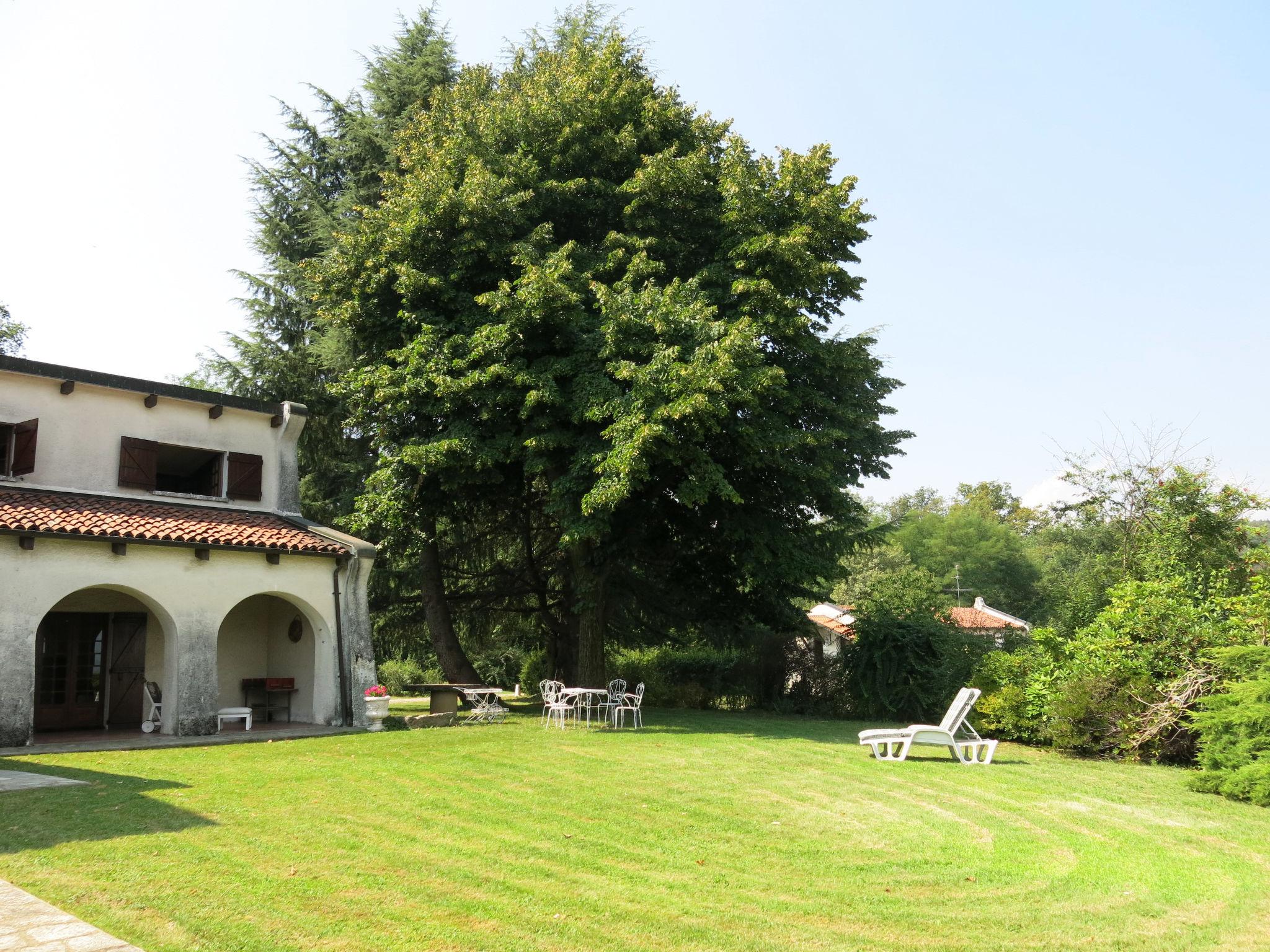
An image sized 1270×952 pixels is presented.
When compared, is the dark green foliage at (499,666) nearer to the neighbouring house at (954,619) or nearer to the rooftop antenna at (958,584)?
the neighbouring house at (954,619)

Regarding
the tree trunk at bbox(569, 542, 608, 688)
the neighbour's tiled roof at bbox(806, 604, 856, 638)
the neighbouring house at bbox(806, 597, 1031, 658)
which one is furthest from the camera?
the neighbour's tiled roof at bbox(806, 604, 856, 638)

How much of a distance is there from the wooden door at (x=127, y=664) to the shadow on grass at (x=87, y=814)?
8411 millimetres

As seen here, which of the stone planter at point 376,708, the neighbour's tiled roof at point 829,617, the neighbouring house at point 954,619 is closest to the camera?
the stone planter at point 376,708

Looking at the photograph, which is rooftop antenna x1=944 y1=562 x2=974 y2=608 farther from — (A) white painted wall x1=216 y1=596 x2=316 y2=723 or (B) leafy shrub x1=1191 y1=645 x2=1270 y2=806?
(A) white painted wall x1=216 y1=596 x2=316 y2=723

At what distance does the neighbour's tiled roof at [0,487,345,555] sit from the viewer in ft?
49.5

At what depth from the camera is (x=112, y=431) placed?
707 inches

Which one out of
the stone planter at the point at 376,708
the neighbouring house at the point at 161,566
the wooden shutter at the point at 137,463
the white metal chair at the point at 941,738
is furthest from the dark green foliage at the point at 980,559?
the wooden shutter at the point at 137,463

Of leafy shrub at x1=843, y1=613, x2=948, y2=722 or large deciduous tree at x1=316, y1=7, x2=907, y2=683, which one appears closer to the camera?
large deciduous tree at x1=316, y1=7, x2=907, y2=683

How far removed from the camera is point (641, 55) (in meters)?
23.5

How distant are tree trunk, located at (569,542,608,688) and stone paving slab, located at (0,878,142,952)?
51.3 feet

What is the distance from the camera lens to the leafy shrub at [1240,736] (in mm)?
11414

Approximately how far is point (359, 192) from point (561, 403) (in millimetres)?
12004

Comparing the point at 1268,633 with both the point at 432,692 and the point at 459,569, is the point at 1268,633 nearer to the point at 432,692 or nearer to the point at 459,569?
the point at 432,692

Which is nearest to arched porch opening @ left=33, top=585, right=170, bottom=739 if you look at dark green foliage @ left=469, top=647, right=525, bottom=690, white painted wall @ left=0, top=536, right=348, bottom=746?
white painted wall @ left=0, top=536, right=348, bottom=746
